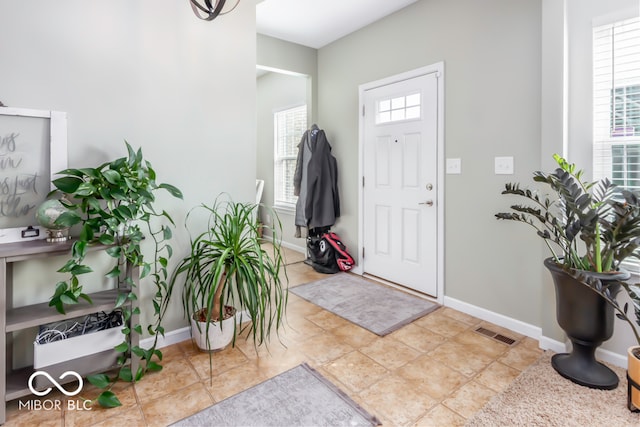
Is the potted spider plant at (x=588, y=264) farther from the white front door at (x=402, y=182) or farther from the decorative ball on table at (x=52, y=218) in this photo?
the decorative ball on table at (x=52, y=218)

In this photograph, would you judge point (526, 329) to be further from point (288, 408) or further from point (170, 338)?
point (170, 338)

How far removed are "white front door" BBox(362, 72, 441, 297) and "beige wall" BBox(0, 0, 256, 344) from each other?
1.43 meters

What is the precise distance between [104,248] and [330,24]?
2.98 m

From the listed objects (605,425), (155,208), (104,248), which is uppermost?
(155,208)

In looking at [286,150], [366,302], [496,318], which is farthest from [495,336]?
[286,150]

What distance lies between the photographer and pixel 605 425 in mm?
1522

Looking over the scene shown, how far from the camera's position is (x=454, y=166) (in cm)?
279

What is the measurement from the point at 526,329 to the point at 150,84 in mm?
2999

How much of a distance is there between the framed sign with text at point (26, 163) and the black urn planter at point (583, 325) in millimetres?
2791

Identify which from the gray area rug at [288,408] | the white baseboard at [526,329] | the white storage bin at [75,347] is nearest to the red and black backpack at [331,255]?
the white baseboard at [526,329]

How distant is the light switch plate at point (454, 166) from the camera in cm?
275

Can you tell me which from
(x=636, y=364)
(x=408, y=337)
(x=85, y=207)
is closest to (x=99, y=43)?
(x=85, y=207)

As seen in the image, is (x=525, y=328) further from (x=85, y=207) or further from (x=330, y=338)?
(x=85, y=207)

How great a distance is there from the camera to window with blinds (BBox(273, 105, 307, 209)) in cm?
480
